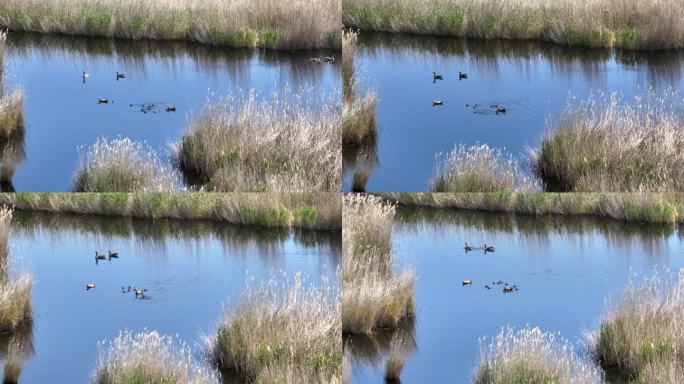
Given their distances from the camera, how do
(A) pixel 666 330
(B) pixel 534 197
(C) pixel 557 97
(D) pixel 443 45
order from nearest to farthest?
1. (A) pixel 666 330
2. (C) pixel 557 97
3. (B) pixel 534 197
4. (D) pixel 443 45

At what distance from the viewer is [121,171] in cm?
1162

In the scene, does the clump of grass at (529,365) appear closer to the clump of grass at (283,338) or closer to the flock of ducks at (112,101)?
the clump of grass at (283,338)

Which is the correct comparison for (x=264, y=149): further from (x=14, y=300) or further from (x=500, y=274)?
(x=14, y=300)

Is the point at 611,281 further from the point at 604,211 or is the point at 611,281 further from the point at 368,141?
the point at 368,141

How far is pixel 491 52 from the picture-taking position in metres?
14.6

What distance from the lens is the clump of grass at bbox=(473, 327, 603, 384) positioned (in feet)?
34.1

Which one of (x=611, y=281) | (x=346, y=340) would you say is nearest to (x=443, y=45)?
(x=611, y=281)

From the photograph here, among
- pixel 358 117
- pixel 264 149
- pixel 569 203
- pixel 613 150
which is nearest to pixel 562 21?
pixel 569 203

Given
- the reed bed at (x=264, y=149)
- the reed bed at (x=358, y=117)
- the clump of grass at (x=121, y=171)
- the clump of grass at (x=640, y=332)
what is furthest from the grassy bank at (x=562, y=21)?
the clump of grass at (x=640, y=332)

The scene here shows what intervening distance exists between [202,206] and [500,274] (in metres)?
4.28

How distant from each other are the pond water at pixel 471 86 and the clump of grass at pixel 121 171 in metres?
1.82

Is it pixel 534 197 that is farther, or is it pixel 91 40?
pixel 91 40

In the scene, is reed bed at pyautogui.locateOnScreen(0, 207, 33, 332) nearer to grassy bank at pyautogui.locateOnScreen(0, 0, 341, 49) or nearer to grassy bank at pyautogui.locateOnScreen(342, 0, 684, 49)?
grassy bank at pyautogui.locateOnScreen(0, 0, 341, 49)

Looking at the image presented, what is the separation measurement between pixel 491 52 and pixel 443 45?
1.80ft
